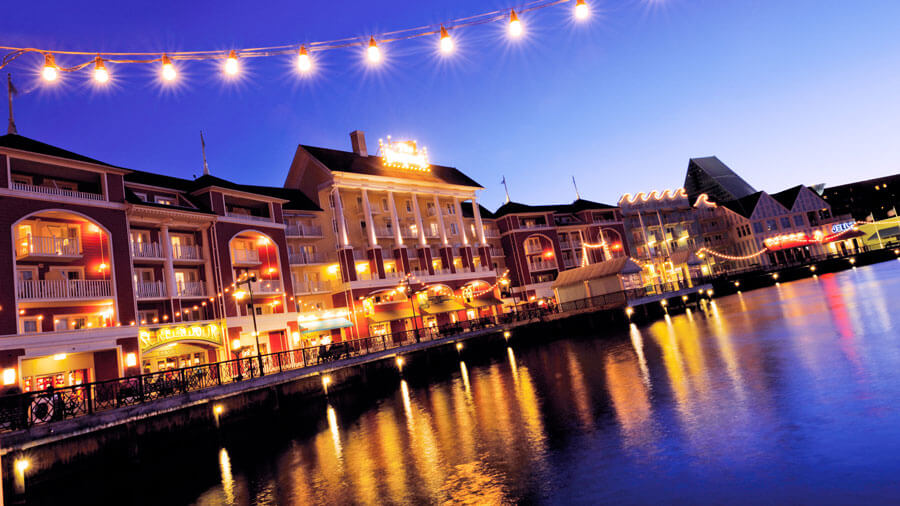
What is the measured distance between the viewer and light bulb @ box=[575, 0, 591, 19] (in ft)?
36.5

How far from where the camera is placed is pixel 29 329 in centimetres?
2733

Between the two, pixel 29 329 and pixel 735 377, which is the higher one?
pixel 29 329

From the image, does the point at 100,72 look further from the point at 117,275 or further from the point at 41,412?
the point at 117,275

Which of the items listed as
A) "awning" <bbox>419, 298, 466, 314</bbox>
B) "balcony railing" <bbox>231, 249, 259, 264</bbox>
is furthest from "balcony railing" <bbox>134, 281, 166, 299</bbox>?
"awning" <bbox>419, 298, 466, 314</bbox>

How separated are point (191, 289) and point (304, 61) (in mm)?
27954

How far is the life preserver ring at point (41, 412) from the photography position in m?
18.1

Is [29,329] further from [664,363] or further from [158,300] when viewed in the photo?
[664,363]

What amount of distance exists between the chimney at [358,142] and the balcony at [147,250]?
91.7 feet

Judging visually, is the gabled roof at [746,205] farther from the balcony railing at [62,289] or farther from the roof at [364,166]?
the balcony railing at [62,289]

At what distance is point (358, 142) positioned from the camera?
58219mm

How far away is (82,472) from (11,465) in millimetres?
2477

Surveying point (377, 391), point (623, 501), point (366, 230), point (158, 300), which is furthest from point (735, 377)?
point (366, 230)

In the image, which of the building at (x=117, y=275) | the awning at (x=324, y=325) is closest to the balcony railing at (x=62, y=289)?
the building at (x=117, y=275)

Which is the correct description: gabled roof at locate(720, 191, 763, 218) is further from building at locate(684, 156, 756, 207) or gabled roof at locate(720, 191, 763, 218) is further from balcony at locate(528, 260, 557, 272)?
balcony at locate(528, 260, 557, 272)
